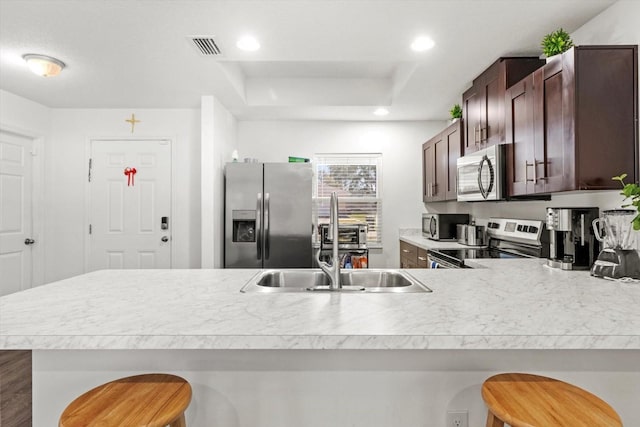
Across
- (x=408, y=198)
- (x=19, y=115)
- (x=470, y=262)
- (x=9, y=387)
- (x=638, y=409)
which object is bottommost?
(x=9, y=387)

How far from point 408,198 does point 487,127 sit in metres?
1.79

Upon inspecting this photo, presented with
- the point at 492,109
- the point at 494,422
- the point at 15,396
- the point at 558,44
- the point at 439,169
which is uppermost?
the point at 558,44

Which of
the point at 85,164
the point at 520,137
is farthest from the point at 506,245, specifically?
the point at 85,164

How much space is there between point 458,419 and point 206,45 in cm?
263

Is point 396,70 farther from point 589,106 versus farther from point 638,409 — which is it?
point 638,409

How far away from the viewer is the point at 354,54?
2.74 meters

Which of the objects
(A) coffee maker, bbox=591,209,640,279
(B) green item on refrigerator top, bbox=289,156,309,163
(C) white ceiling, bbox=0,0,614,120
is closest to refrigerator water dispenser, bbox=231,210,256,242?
(B) green item on refrigerator top, bbox=289,156,309,163

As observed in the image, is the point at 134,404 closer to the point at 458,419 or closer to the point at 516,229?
the point at 458,419

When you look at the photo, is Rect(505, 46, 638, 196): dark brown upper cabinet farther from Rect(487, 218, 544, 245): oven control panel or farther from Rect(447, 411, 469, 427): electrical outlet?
Rect(447, 411, 469, 427): electrical outlet

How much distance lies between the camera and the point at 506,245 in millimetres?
3014

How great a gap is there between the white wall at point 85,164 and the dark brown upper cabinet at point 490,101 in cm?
291

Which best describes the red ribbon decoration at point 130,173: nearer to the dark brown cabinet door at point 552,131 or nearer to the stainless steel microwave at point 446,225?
the stainless steel microwave at point 446,225

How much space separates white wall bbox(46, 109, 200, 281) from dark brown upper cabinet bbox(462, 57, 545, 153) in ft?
9.56

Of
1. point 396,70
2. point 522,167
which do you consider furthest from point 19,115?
point 522,167
